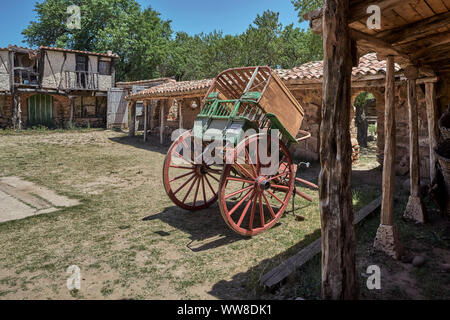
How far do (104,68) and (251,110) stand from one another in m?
17.9

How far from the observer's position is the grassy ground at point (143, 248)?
2.83 m

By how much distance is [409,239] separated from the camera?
3.88 meters

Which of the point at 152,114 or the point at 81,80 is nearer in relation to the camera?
the point at 152,114

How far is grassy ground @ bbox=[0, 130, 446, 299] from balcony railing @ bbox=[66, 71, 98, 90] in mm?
13345

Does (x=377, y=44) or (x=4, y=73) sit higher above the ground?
(x=4, y=73)

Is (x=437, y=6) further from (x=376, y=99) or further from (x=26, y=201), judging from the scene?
(x=26, y=201)

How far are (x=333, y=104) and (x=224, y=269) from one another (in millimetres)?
1984

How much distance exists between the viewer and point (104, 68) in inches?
770

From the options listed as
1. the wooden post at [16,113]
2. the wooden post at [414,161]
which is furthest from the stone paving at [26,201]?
the wooden post at [16,113]

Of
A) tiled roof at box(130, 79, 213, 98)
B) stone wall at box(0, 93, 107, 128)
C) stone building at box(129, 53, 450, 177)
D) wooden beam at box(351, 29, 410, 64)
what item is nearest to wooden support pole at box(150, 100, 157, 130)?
tiled roof at box(130, 79, 213, 98)

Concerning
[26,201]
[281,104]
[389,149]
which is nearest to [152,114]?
[26,201]

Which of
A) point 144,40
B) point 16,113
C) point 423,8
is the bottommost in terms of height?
point 16,113
